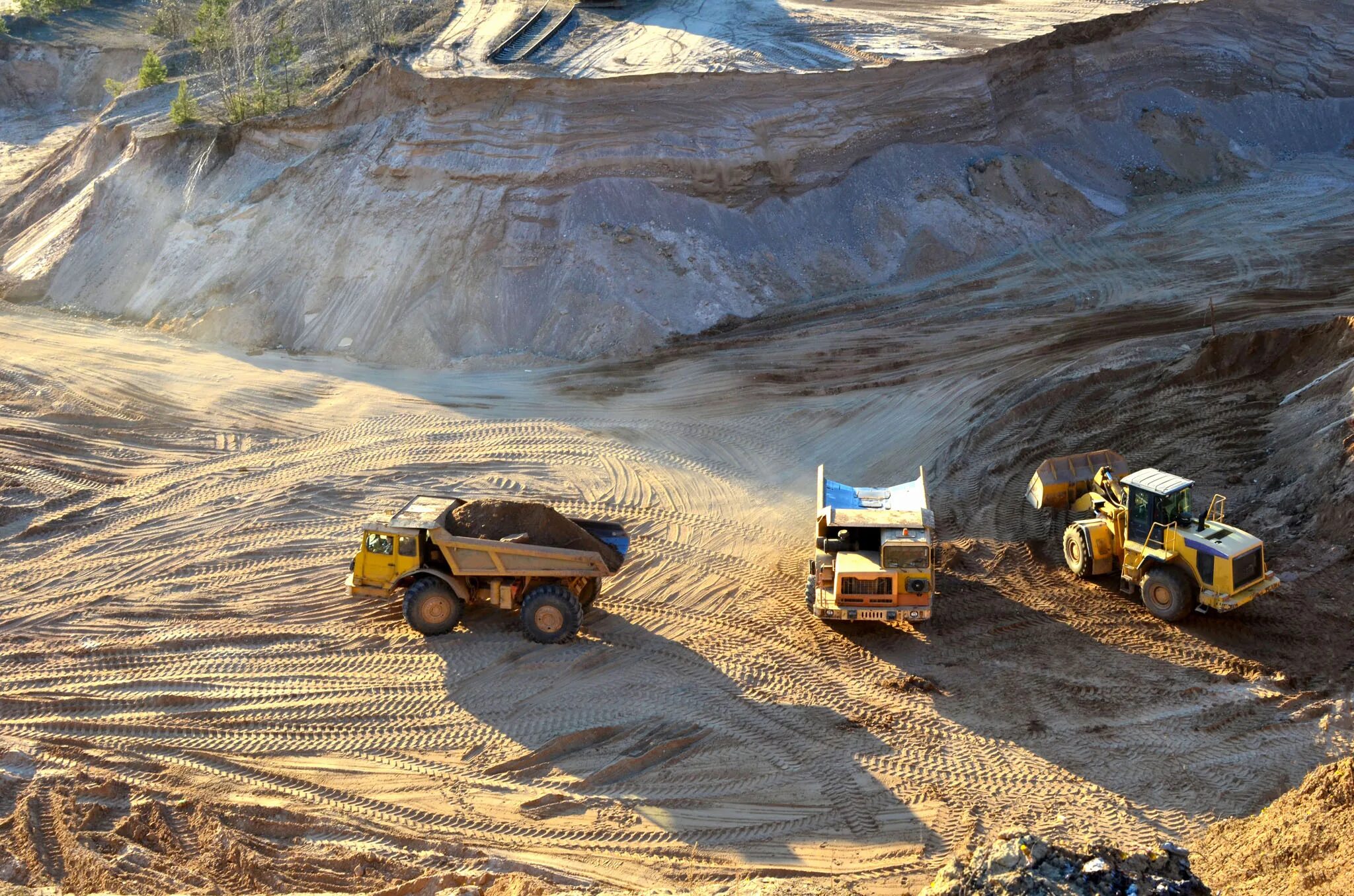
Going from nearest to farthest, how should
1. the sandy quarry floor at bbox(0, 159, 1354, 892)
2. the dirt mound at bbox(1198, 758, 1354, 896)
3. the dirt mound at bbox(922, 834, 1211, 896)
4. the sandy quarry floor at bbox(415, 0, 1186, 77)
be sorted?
1. the dirt mound at bbox(922, 834, 1211, 896)
2. the dirt mound at bbox(1198, 758, 1354, 896)
3. the sandy quarry floor at bbox(0, 159, 1354, 892)
4. the sandy quarry floor at bbox(415, 0, 1186, 77)

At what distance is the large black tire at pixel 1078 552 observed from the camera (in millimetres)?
14203

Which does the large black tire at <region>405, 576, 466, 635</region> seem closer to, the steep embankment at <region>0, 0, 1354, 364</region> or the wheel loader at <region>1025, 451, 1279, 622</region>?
the wheel loader at <region>1025, 451, 1279, 622</region>

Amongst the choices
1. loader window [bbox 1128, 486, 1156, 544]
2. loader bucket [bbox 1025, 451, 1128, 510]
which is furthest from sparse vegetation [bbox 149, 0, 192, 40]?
loader window [bbox 1128, 486, 1156, 544]

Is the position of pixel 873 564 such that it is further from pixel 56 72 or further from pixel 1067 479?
pixel 56 72

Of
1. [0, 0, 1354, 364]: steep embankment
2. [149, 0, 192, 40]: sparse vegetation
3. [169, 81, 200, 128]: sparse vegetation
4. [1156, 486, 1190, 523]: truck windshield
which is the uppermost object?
[149, 0, 192, 40]: sparse vegetation

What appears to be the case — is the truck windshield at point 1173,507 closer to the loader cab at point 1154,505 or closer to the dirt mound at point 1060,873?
the loader cab at point 1154,505

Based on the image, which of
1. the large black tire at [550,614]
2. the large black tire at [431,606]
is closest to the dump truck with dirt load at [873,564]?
the large black tire at [550,614]

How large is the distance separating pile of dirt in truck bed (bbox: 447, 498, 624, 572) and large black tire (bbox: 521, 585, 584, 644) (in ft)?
1.87

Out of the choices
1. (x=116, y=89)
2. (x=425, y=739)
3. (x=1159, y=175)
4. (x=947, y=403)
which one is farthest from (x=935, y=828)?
(x=116, y=89)

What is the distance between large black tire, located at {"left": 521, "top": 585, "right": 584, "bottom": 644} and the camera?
12.9 m

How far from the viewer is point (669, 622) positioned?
1373cm

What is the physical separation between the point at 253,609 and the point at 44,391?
29.4 feet

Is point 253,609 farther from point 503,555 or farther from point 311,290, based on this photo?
point 311,290

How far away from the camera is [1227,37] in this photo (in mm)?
31203
